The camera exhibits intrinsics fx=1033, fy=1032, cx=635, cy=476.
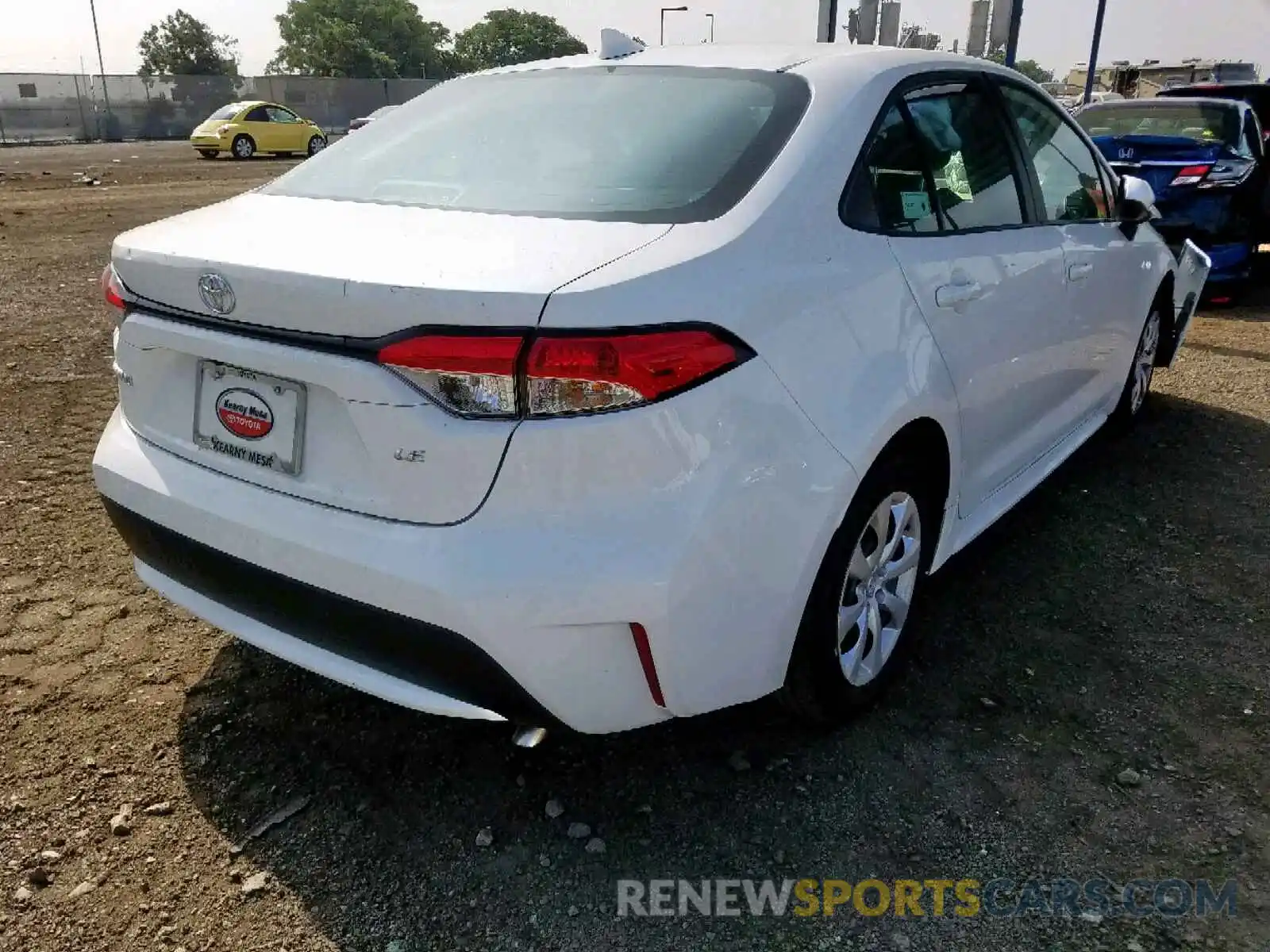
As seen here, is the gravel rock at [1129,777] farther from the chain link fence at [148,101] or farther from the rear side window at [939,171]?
the chain link fence at [148,101]

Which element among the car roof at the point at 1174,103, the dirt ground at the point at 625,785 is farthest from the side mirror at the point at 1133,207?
the car roof at the point at 1174,103

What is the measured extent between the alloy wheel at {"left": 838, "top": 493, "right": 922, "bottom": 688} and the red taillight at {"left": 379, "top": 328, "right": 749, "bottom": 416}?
30.3 inches

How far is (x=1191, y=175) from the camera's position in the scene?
7.54 m

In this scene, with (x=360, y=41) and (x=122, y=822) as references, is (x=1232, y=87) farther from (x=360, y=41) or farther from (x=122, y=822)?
(x=360, y=41)

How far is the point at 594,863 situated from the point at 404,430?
1.03 metres

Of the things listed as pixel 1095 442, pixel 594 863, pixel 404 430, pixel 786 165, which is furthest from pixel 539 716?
pixel 1095 442

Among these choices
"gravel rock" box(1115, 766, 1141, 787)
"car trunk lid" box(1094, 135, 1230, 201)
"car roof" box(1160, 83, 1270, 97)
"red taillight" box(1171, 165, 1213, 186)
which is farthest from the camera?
"car roof" box(1160, 83, 1270, 97)

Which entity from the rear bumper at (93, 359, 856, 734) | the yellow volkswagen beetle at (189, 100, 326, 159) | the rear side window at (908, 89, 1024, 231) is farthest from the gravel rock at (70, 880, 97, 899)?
the yellow volkswagen beetle at (189, 100, 326, 159)

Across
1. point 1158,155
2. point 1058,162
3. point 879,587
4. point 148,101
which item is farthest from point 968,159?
point 148,101

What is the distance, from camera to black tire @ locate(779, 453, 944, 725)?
2.29 meters

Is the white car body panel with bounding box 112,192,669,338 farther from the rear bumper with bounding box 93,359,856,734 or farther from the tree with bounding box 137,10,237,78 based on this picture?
the tree with bounding box 137,10,237,78

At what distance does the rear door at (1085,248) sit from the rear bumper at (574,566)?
1765mm

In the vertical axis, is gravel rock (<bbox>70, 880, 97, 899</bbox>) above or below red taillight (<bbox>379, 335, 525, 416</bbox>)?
below

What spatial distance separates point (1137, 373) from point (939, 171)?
2.51 metres
